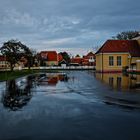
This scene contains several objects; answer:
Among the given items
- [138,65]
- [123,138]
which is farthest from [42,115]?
[138,65]

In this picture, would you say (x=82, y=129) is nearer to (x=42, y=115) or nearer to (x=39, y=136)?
(x=39, y=136)

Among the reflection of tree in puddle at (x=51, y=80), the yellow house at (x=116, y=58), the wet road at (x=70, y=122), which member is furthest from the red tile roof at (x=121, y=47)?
the wet road at (x=70, y=122)

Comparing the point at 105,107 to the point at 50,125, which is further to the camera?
the point at 105,107

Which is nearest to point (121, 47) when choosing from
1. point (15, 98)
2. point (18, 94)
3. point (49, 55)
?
point (18, 94)

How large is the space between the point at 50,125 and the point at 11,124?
122 cm

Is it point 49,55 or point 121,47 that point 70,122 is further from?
point 49,55

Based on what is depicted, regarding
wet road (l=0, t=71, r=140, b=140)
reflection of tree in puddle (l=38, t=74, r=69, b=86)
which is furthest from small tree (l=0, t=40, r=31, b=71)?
wet road (l=0, t=71, r=140, b=140)

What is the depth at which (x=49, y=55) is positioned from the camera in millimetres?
130250

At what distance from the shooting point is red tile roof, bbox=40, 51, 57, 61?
128250 mm

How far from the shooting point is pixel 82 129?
29.0 feet

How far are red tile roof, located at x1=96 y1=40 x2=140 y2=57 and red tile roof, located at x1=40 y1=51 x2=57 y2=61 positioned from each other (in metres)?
64.3

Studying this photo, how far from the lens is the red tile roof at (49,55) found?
12825 centimetres

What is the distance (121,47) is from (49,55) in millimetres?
68351

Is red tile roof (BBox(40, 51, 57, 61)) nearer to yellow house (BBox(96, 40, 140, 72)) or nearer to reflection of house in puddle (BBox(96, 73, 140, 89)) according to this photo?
yellow house (BBox(96, 40, 140, 72))
